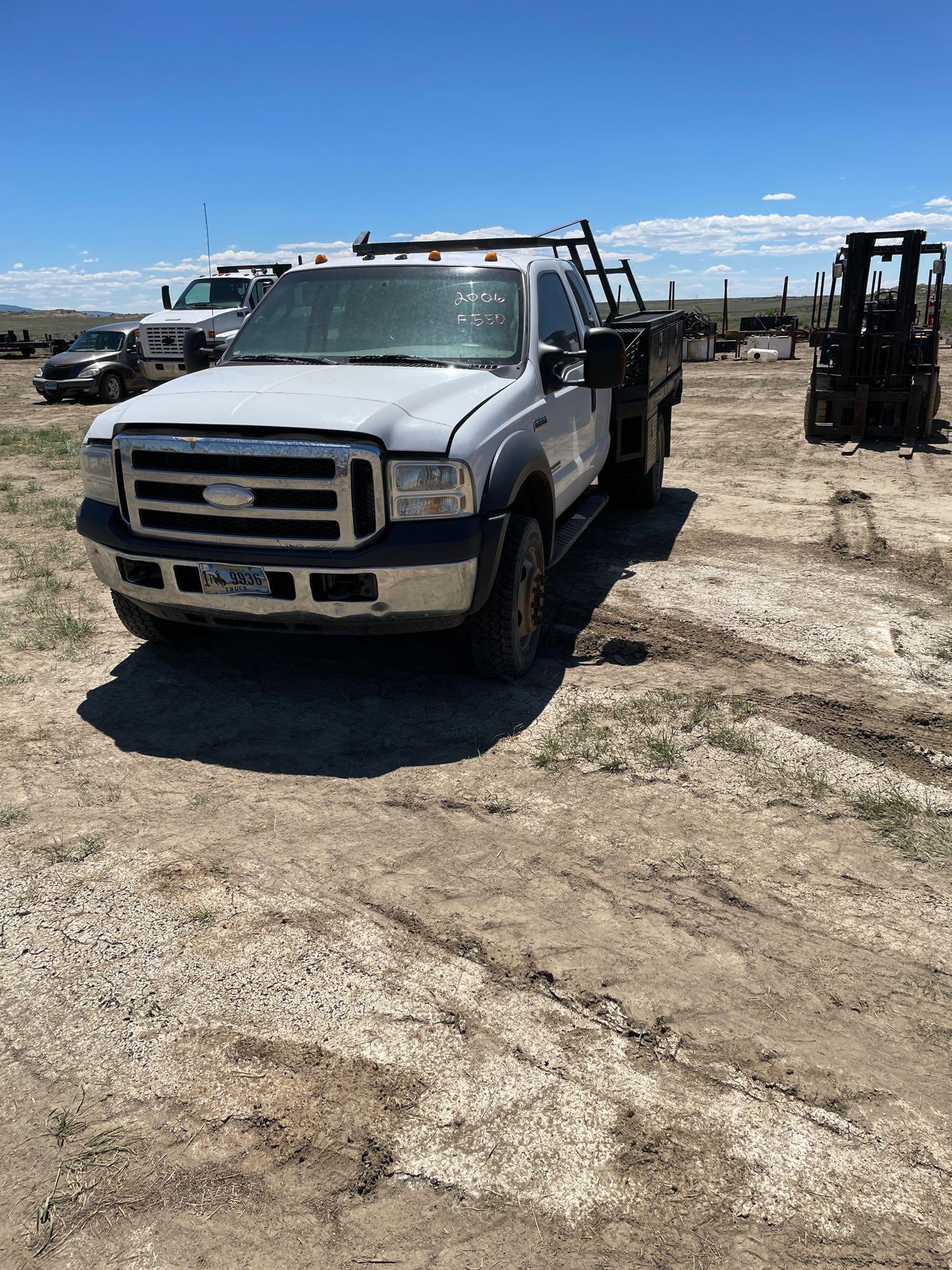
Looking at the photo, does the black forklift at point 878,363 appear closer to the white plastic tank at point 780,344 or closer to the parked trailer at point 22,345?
the white plastic tank at point 780,344

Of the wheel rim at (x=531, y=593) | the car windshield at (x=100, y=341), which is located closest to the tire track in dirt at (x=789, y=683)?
the wheel rim at (x=531, y=593)

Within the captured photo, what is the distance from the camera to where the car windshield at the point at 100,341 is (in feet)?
66.7

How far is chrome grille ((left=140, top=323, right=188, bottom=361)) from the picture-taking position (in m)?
18.2

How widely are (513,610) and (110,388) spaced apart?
18.1 meters

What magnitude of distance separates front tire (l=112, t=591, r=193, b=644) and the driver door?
221cm

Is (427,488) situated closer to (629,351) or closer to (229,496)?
(229,496)

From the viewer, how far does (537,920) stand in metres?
3.06

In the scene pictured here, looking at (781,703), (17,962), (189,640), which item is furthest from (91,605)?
(781,703)

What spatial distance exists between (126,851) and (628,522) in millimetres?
5948

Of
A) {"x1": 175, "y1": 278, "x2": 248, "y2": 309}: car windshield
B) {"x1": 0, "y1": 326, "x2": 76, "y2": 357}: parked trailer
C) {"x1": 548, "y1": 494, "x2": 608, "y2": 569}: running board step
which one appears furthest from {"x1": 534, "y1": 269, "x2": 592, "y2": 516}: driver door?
{"x1": 0, "y1": 326, "x2": 76, "y2": 357}: parked trailer

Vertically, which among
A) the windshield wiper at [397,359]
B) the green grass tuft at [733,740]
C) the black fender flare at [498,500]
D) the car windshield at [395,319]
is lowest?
the green grass tuft at [733,740]

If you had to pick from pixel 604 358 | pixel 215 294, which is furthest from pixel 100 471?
pixel 215 294

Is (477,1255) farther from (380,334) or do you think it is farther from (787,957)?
(380,334)

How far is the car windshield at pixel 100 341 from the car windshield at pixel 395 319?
653 inches
